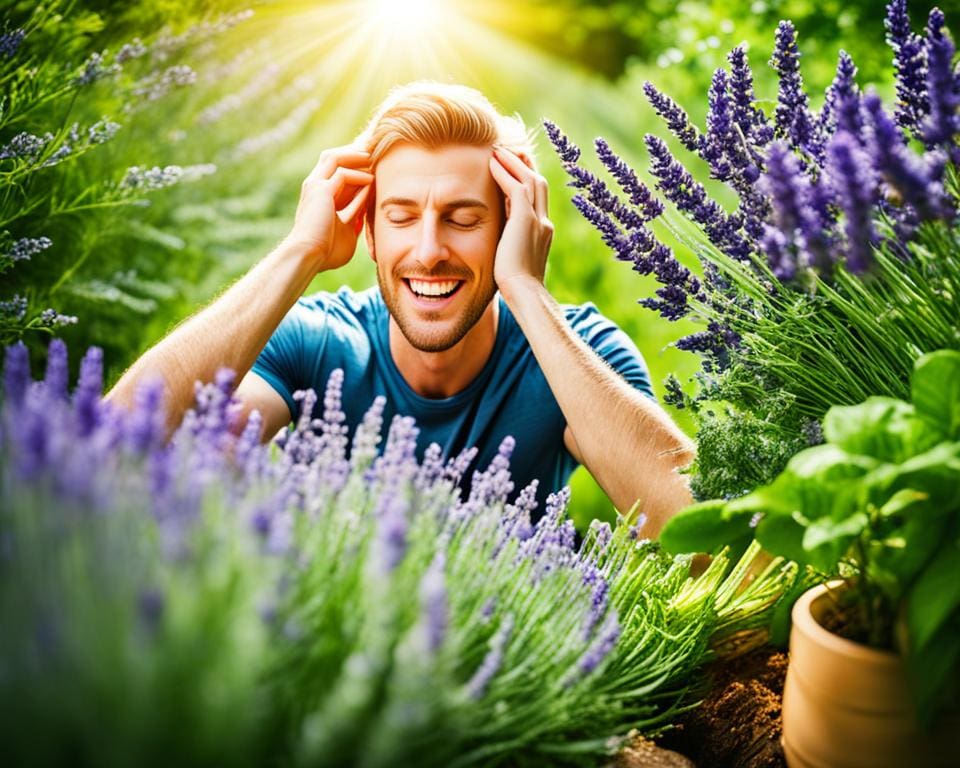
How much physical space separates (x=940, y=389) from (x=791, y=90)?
2.31 ft

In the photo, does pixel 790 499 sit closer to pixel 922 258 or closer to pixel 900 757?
pixel 900 757

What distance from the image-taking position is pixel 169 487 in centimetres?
93

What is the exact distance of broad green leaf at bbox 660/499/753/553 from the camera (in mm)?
1264

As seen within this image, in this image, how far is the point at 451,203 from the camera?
2.39m

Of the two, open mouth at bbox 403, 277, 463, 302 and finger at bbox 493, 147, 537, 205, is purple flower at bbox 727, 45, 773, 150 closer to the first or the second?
finger at bbox 493, 147, 537, 205

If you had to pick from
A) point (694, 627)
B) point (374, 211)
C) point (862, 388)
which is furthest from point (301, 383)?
point (862, 388)

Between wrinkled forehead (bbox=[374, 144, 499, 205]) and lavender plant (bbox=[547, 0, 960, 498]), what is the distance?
64cm

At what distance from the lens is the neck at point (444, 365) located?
271 cm

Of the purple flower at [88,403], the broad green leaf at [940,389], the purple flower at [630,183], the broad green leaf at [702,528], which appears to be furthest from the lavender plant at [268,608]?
the purple flower at [630,183]

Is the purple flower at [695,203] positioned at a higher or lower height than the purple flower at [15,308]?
higher

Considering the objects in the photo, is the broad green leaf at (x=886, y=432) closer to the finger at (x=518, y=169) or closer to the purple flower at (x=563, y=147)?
the purple flower at (x=563, y=147)

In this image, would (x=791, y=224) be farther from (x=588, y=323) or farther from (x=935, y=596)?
(x=588, y=323)

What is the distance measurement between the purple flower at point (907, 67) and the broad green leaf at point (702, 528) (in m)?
0.74

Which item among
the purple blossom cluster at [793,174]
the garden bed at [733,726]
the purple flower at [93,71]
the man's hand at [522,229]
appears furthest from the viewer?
the man's hand at [522,229]
